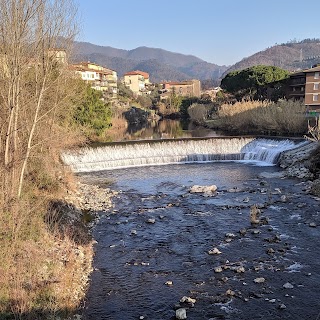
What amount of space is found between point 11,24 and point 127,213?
24.6 ft

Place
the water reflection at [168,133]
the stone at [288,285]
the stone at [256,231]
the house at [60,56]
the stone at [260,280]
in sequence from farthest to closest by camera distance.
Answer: the water reflection at [168,133] → the house at [60,56] → the stone at [256,231] → the stone at [260,280] → the stone at [288,285]

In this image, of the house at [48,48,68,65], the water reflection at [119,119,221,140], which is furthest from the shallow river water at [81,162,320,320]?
the water reflection at [119,119,221,140]

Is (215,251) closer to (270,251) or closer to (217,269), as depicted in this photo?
(217,269)

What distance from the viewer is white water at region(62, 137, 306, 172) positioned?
2244 centimetres

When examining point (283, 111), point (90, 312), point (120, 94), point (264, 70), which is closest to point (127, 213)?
point (90, 312)

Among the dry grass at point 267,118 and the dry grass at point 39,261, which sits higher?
the dry grass at point 267,118

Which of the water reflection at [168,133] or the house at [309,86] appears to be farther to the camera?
the house at [309,86]

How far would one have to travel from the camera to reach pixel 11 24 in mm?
7914

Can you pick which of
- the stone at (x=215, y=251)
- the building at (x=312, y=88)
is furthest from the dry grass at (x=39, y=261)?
the building at (x=312, y=88)

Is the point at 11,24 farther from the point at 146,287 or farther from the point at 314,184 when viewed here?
the point at 314,184

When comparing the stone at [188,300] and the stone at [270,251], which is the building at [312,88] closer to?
the stone at [270,251]

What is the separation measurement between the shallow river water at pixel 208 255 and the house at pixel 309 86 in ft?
102

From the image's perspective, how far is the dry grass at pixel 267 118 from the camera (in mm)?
27955

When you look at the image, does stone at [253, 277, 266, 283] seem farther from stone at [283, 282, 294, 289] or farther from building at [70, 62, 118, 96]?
building at [70, 62, 118, 96]
